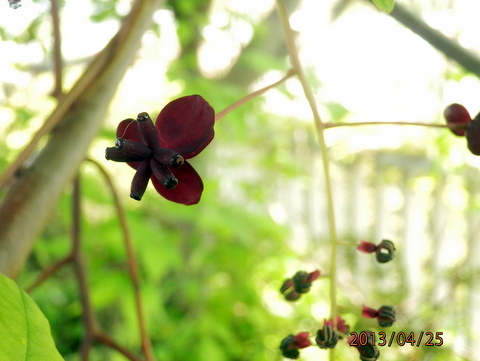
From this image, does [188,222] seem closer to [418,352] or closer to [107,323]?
[107,323]

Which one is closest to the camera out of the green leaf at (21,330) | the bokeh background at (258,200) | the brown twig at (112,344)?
the green leaf at (21,330)

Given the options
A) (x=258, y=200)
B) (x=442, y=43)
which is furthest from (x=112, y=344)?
(x=258, y=200)

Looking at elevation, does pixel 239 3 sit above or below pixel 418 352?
above

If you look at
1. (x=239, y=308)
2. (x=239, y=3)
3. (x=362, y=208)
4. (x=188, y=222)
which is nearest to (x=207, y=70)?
(x=239, y=3)

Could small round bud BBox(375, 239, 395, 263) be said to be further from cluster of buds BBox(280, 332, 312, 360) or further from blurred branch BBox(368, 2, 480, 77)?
blurred branch BBox(368, 2, 480, 77)

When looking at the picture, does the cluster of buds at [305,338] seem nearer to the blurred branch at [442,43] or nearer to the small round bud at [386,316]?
the small round bud at [386,316]

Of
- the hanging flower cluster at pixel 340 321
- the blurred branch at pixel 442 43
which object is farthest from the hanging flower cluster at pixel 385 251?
the blurred branch at pixel 442 43

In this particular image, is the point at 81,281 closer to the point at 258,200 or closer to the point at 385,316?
the point at 385,316
